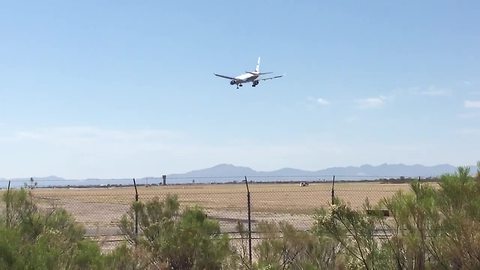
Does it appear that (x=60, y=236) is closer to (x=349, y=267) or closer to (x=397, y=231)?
(x=349, y=267)

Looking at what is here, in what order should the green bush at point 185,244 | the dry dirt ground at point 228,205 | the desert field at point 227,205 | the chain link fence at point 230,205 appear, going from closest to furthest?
the green bush at point 185,244
the chain link fence at point 230,205
the desert field at point 227,205
the dry dirt ground at point 228,205

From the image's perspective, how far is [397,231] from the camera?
9.49 m

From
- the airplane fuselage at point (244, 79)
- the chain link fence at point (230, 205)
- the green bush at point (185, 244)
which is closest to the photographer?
the green bush at point (185, 244)

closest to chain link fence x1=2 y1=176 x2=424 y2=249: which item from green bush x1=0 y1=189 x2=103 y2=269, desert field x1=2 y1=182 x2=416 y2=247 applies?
desert field x1=2 y1=182 x2=416 y2=247

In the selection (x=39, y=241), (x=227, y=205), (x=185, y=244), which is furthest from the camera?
(x=227, y=205)

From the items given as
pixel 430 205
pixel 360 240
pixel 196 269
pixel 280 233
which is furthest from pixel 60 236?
pixel 430 205

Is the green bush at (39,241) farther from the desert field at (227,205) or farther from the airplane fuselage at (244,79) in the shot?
the airplane fuselage at (244,79)

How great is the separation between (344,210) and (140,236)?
4892 mm

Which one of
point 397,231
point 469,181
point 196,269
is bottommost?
point 196,269

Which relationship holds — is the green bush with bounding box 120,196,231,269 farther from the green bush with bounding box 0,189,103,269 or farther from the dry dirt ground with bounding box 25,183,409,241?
the dry dirt ground with bounding box 25,183,409,241

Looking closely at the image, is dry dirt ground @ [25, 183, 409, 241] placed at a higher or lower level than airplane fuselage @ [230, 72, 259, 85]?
lower

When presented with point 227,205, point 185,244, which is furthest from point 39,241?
point 227,205

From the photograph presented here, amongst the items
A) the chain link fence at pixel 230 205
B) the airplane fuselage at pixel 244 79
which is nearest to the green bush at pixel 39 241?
the chain link fence at pixel 230 205

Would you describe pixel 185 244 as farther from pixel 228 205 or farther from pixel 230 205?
pixel 230 205
